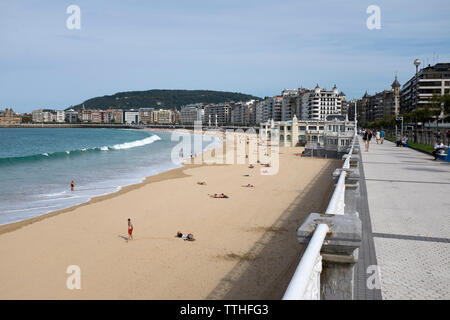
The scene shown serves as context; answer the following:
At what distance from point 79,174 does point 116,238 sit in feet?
67.5

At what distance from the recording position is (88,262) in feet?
41.6

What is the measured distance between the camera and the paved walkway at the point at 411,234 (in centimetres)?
504

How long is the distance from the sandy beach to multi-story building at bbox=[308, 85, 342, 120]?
4103 inches

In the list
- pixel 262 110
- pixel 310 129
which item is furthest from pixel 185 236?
pixel 262 110

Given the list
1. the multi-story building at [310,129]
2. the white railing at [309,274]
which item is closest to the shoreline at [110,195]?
the white railing at [309,274]

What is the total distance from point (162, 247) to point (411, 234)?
9371 mm

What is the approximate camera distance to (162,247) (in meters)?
14.0

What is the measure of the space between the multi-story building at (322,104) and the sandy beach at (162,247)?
10422 cm

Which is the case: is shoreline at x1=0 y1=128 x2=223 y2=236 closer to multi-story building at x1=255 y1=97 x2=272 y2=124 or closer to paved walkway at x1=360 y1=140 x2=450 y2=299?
paved walkway at x1=360 y1=140 x2=450 y2=299

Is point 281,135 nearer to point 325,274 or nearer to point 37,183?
point 37,183

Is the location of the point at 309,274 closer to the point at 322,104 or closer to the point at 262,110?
the point at 322,104
